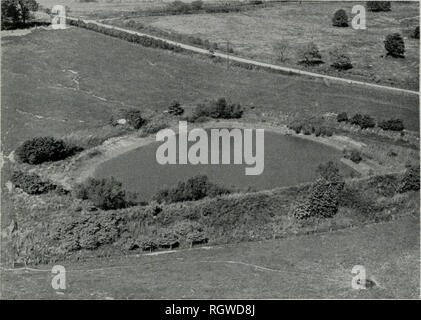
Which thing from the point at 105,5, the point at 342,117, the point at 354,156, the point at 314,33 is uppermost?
the point at 105,5

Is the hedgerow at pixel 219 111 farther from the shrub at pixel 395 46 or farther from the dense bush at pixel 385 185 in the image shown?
the shrub at pixel 395 46

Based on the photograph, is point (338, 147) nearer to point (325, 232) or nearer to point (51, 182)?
point (325, 232)

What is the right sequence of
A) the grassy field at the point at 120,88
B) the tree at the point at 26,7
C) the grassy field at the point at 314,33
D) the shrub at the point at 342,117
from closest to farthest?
the shrub at the point at 342,117 < the grassy field at the point at 120,88 < the grassy field at the point at 314,33 < the tree at the point at 26,7

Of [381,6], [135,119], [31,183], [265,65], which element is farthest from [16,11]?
[381,6]

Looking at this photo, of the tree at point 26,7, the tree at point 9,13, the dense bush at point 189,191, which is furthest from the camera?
the tree at point 26,7

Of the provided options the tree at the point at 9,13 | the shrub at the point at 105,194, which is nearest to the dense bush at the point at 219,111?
the shrub at the point at 105,194

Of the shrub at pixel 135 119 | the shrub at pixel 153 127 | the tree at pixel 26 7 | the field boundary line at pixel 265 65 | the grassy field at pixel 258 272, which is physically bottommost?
the grassy field at pixel 258 272

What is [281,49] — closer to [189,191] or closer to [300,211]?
[189,191]
